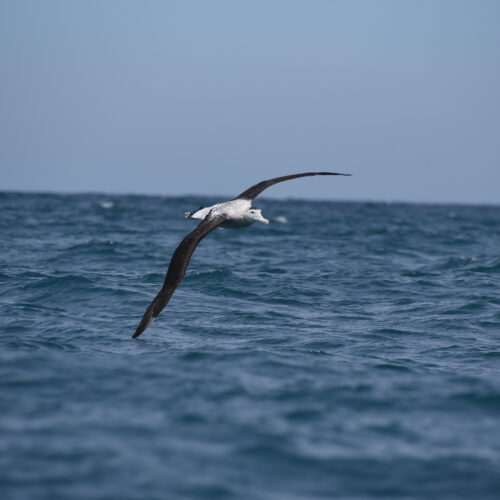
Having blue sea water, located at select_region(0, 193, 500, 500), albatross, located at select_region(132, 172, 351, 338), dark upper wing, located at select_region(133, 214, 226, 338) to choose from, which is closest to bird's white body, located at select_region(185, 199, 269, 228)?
albatross, located at select_region(132, 172, 351, 338)

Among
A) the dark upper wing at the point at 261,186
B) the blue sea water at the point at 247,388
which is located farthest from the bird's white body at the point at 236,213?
the blue sea water at the point at 247,388

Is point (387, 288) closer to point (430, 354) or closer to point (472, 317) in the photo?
point (472, 317)

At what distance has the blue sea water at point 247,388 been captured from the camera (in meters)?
5.79

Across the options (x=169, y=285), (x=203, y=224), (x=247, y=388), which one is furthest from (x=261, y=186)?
(x=247, y=388)

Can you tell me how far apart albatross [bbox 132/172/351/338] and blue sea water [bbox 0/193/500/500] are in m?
0.63

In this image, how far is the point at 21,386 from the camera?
25.7ft

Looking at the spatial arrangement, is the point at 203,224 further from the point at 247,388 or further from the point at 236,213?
the point at 247,388

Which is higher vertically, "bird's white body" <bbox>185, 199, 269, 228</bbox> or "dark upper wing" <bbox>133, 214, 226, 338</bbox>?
"bird's white body" <bbox>185, 199, 269, 228</bbox>

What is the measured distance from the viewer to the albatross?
402 inches

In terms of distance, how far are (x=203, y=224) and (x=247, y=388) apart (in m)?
4.56

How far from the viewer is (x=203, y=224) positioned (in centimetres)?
1211

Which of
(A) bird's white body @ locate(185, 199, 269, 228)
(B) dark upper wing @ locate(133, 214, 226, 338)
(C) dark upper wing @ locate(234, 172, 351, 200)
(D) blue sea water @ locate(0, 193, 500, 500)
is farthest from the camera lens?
(C) dark upper wing @ locate(234, 172, 351, 200)

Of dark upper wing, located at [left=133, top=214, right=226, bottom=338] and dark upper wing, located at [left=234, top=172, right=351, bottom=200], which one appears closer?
dark upper wing, located at [left=133, top=214, right=226, bottom=338]

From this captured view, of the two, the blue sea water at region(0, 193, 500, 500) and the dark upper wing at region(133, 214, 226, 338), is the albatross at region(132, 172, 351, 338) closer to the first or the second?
the dark upper wing at region(133, 214, 226, 338)
